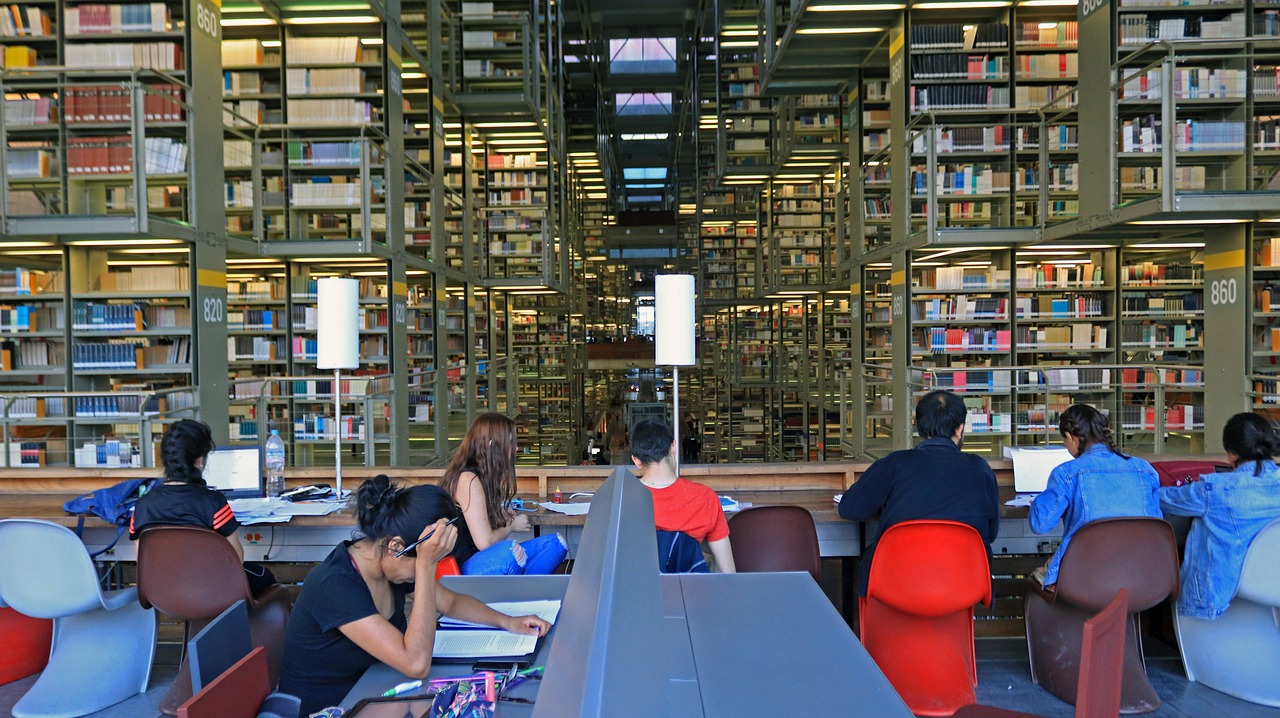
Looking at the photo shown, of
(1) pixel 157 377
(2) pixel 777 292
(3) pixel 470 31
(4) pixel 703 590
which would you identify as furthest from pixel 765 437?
(4) pixel 703 590

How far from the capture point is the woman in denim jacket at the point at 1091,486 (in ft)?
9.35

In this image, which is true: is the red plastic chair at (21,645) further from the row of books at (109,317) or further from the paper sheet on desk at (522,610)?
the row of books at (109,317)

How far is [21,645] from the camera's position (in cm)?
326

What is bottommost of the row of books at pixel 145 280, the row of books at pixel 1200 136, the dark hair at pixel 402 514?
the dark hair at pixel 402 514

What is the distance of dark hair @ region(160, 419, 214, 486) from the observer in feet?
9.12

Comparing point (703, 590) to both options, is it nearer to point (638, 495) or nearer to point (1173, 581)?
point (638, 495)

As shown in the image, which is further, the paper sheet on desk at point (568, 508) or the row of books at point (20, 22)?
the row of books at point (20, 22)

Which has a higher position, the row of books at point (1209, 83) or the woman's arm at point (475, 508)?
the row of books at point (1209, 83)

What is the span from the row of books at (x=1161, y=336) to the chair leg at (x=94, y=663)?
26.2 feet

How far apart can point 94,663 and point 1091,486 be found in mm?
3644

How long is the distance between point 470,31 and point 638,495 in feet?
32.6

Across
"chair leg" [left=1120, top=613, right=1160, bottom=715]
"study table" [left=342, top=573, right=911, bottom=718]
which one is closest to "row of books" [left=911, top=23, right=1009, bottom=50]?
"chair leg" [left=1120, top=613, right=1160, bottom=715]

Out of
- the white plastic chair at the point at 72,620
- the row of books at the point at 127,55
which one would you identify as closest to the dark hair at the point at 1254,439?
the white plastic chair at the point at 72,620

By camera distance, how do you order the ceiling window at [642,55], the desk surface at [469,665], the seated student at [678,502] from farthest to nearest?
the ceiling window at [642,55] < the seated student at [678,502] < the desk surface at [469,665]
